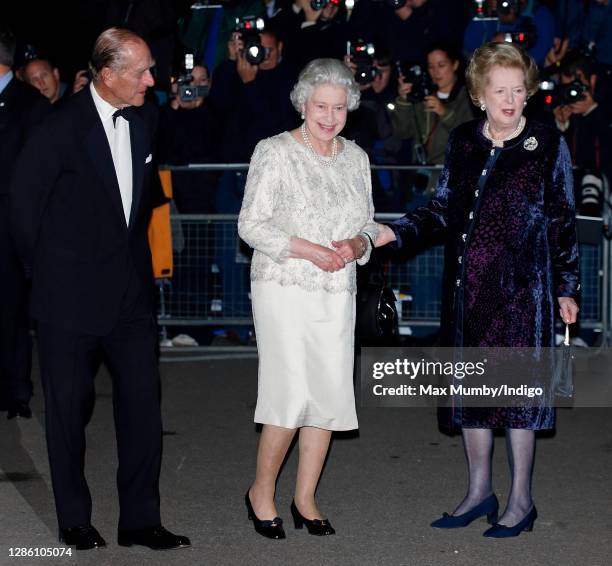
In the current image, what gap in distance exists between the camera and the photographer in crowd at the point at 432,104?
10.4 meters

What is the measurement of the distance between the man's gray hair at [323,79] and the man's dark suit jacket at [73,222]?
86 centimetres

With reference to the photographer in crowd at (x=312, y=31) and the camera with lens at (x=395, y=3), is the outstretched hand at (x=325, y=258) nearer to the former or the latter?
the photographer in crowd at (x=312, y=31)

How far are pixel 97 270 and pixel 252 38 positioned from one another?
6034 millimetres

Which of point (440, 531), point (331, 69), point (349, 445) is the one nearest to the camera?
point (331, 69)

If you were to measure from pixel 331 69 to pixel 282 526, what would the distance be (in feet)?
6.75

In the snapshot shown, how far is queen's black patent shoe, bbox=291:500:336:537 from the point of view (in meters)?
5.68

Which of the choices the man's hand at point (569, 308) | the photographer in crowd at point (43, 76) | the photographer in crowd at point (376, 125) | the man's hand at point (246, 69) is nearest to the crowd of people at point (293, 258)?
the man's hand at point (569, 308)

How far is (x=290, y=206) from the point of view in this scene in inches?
215

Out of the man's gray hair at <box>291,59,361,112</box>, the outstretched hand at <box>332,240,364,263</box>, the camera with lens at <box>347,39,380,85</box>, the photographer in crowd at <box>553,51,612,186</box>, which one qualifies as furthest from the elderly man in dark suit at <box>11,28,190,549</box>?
the photographer in crowd at <box>553,51,612,186</box>

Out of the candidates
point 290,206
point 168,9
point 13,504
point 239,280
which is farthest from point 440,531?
→ point 168,9

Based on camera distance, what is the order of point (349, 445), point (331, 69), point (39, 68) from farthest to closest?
point (39, 68)
point (349, 445)
point (331, 69)

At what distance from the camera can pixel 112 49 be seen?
5176mm

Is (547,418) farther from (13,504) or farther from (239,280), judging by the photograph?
(239,280)

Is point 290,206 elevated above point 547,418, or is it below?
above
